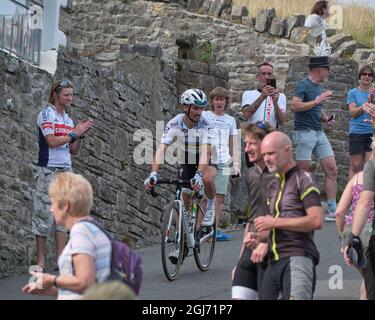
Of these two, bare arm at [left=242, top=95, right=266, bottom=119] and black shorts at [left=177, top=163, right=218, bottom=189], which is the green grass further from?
black shorts at [left=177, top=163, right=218, bottom=189]

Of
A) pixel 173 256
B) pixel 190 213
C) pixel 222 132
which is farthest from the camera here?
pixel 222 132

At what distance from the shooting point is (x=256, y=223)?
8.34 metres

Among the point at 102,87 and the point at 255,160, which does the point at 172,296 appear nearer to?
the point at 255,160

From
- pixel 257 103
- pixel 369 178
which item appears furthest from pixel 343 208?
pixel 257 103

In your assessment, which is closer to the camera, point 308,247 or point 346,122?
point 308,247

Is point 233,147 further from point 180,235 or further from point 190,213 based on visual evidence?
point 180,235

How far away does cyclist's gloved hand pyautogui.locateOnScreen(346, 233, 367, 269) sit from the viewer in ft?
29.2

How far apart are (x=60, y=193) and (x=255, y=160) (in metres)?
2.17

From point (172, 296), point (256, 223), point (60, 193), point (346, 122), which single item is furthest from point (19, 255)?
point (346, 122)

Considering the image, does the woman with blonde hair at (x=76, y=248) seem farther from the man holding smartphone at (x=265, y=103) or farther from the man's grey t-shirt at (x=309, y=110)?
the man's grey t-shirt at (x=309, y=110)

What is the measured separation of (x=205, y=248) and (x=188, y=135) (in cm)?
126

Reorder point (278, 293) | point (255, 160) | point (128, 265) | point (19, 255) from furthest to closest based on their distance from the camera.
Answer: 1. point (19, 255)
2. point (255, 160)
3. point (278, 293)
4. point (128, 265)

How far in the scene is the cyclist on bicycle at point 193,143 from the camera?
41.5 feet

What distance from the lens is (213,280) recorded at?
12359 mm
